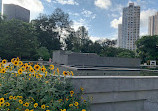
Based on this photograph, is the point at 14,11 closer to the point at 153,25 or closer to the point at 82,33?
the point at 82,33

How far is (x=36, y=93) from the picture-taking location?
201cm

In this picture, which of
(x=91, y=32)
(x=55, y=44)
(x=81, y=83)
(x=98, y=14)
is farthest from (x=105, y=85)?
(x=91, y=32)

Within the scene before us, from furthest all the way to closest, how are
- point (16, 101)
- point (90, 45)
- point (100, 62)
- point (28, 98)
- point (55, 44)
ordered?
point (90, 45) → point (55, 44) → point (100, 62) → point (28, 98) → point (16, 101)

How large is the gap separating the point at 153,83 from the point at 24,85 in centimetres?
261

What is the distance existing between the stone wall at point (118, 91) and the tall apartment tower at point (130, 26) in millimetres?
70153

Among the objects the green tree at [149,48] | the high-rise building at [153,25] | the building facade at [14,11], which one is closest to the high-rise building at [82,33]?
the building facade at [14,11]

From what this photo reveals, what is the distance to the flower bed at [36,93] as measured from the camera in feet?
5.86

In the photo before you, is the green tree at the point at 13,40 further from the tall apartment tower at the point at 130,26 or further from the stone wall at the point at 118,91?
the tall apartment tower at the point at 130,26

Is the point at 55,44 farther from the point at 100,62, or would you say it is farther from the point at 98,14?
the point at 100,62

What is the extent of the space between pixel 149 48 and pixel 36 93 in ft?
95.0

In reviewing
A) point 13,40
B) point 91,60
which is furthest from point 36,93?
point 13,40

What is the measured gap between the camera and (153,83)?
105 inches

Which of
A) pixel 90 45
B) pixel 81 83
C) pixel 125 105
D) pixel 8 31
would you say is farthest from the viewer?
pixel 90 45

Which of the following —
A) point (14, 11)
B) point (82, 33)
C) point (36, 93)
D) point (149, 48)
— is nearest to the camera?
point (36, 93)
